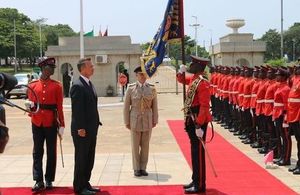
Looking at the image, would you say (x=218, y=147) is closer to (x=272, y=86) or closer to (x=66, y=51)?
(x=272, y=86)

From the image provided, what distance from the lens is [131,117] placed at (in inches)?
338

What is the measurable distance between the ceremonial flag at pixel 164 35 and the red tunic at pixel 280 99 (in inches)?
91.6

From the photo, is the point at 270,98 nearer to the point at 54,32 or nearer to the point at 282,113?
the point at 282,113

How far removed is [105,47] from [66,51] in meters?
2.44

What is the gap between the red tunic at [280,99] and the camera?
9.23m

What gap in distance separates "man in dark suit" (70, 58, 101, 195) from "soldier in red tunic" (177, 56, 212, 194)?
1.36 meters

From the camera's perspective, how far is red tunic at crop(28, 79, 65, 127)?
7.52 metres

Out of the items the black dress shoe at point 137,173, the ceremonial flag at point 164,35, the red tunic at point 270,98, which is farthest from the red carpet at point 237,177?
the ceremonial flag at point 164,35

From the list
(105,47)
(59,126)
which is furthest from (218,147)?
(105,47)

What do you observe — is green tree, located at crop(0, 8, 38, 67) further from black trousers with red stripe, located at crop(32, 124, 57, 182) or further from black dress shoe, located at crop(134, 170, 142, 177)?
black trousers with red stripe, located at crop(32, 124, 57, 182)

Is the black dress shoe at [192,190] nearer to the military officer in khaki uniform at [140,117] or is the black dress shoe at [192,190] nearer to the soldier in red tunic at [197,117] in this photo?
the soldier in red tunic at [197,117]

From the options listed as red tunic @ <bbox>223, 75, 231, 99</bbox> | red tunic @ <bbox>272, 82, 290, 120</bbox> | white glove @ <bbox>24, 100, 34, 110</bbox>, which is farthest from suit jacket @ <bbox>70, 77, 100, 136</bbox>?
red tunic @ <bbox>223, 75, 231, 99</bbox>

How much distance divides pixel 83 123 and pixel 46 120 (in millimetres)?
735

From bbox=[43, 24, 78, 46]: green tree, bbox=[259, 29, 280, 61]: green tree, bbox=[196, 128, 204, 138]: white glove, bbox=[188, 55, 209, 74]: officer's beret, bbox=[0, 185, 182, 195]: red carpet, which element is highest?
bbox=[43, 24, 78, 46]: green tree
